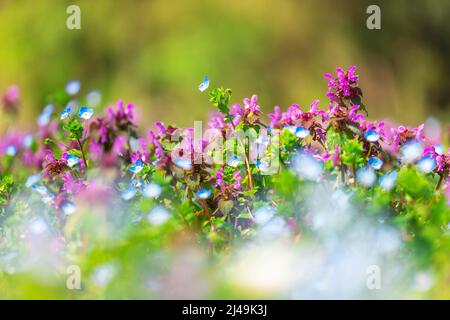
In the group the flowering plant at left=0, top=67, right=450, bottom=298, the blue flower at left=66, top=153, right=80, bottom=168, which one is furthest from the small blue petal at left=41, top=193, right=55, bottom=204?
the blue flower at left=66, top=153, right=80, bottom=168

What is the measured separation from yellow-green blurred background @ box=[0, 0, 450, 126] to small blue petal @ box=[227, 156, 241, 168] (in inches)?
109

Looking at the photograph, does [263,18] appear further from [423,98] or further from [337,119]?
[337,119]

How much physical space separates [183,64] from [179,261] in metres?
3.45

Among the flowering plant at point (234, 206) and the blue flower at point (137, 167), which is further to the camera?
the blue flower at point (137, 167)

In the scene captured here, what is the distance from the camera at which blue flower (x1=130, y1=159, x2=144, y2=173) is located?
236 centimetres

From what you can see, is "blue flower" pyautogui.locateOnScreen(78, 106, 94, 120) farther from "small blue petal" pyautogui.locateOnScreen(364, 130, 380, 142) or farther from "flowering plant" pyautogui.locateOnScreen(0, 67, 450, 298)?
"small blue petal" pyautogui.locateOnScreen(364, 130, 380, 142)

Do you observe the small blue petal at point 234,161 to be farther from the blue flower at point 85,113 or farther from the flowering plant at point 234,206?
the blue flower at point 85,113

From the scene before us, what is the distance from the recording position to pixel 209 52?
204 inches

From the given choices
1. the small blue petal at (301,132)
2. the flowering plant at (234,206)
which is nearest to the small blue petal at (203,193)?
the flowering plant at (234,206)

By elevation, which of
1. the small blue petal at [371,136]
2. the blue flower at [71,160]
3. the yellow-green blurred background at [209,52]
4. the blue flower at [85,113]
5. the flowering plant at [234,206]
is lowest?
the flowering plant at [234,206]

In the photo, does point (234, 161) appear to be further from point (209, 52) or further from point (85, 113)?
point (209, 52)

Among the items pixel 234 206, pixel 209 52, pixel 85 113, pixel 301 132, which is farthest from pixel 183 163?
pixel 209 52

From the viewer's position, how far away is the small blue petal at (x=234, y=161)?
2.36 metres

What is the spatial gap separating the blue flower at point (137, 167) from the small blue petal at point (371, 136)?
28.4 inches
